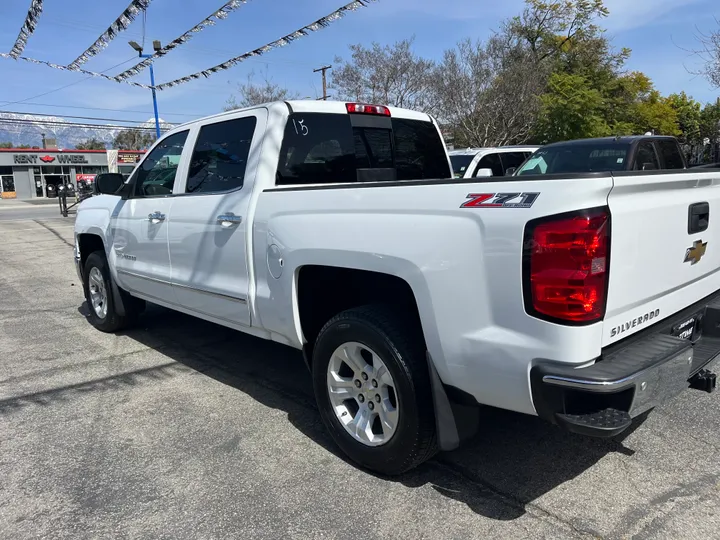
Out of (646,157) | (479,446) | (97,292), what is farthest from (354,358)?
(646,157)

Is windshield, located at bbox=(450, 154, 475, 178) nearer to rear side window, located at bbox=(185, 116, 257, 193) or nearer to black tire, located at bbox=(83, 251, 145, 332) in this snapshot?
black tire, located at bbox=(83, 251, 145, 332)

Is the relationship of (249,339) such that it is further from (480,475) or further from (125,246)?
(480,475)

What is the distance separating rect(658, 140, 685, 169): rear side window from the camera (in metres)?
8.66

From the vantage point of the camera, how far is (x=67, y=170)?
58625mm

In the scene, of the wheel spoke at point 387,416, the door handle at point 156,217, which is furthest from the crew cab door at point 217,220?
the wheel spoke at point 387,416

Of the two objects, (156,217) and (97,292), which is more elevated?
(156,217)

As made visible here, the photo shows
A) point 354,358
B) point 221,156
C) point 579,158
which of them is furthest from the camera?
point 579,158

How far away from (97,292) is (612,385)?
5483 millimetres

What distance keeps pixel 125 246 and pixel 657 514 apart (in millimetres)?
4603

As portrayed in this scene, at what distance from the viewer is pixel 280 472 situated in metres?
3.15

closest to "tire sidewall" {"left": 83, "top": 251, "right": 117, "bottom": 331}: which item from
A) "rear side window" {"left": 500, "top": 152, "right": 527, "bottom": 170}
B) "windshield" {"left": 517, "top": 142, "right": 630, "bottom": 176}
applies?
"windshield" {"left": 517, "top": 142, "right": 630, "bottom": 176}

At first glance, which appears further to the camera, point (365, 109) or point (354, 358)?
point (365, 109)

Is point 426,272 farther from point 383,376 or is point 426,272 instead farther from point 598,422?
point 598,422

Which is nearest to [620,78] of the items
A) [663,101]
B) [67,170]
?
[663,101]
